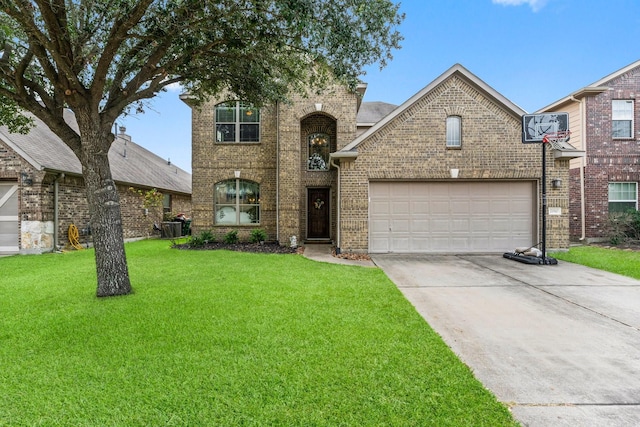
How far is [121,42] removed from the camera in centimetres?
564

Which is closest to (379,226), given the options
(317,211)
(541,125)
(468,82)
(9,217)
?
(317,211)

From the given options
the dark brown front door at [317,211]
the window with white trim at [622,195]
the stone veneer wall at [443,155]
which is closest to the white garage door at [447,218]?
the stone veneer wall at [443,155]

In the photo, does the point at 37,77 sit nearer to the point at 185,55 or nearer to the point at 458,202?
the point at 185,55

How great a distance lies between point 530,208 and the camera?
1045 cm

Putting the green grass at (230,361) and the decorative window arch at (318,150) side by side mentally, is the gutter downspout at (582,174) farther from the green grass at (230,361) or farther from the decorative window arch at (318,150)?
the green grass at (230,361)

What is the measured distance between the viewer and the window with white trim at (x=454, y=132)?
10258mm

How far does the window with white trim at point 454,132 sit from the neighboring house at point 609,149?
6.82m

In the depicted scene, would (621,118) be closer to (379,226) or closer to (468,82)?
(468,82)

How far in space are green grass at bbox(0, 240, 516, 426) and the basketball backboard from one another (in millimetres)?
7077

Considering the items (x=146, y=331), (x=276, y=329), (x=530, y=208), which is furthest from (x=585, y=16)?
(x=146, y=331)

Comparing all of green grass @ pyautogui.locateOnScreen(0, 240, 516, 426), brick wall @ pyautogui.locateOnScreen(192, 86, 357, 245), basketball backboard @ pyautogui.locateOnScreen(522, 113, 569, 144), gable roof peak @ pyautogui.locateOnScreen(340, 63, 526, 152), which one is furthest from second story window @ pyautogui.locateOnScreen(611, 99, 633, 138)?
green grass @ pyautogui.locateOnScreen(0, 240, 516, 426)

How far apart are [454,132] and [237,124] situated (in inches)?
320

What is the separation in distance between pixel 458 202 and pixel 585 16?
12089 mm

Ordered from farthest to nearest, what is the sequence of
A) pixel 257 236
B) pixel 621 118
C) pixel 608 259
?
pixel 621 118
pixel 257 236
pixel 608 259
